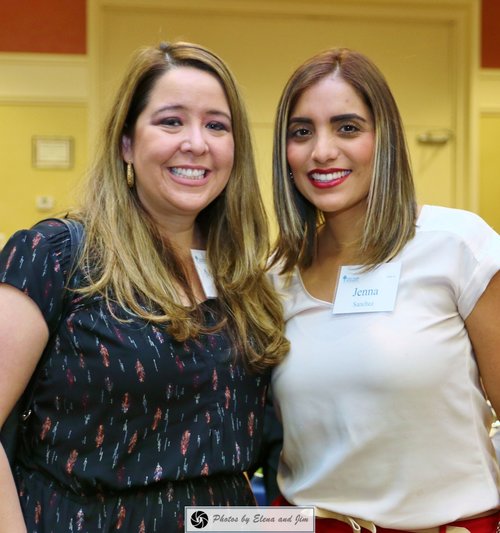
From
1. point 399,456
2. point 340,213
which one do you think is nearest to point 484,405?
point 399,456

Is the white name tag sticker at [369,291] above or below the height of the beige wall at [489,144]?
below

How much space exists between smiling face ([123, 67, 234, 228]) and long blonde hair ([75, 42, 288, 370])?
0.09 feet

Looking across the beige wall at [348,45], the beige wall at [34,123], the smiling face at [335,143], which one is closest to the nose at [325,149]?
the smiling face at [335,143]

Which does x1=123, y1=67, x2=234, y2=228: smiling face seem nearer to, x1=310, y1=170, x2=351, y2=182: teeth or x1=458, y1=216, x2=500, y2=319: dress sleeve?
x1=310, y1=170, x2=351, y2=182: teeth

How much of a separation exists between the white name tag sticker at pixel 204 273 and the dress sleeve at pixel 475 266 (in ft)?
1.77

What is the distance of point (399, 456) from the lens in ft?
5.27

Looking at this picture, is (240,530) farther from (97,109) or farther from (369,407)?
(97,109)

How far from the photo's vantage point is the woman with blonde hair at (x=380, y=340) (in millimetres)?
1603

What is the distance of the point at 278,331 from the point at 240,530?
494 millimetres

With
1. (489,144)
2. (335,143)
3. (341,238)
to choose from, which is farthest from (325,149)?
(489,144)

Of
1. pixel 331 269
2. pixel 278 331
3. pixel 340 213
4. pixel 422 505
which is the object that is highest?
pixel 340 213

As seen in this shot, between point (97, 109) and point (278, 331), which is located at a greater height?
point (97, 109)

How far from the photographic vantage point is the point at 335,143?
5.86 feet

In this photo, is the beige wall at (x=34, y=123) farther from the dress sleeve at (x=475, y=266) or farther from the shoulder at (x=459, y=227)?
the dress sleeve at (x=475, y=266)
